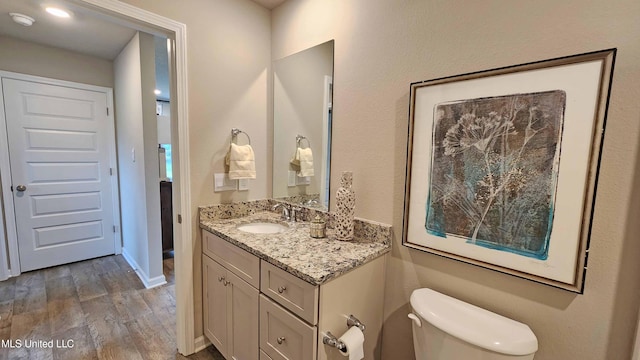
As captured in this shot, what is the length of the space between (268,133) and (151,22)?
3.14ft

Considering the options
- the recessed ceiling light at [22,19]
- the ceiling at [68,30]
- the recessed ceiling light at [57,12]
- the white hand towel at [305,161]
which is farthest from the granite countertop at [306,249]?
the recessed ceiling light at [22,19]

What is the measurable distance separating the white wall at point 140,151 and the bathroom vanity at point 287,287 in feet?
3.88

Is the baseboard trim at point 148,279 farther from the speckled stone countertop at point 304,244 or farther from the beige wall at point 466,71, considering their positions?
the beige wall at point 466,71

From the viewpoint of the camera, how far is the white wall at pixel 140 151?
2.48 metres

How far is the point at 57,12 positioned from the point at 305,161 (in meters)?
2.23

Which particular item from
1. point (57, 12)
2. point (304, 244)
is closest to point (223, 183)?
point (304, 244)

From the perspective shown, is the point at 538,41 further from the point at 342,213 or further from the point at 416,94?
the point at 342,213

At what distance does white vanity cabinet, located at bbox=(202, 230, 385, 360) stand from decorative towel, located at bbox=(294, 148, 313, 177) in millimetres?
696

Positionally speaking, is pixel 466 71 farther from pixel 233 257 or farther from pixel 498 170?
pixel 233 257

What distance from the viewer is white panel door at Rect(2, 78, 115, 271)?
2758mm

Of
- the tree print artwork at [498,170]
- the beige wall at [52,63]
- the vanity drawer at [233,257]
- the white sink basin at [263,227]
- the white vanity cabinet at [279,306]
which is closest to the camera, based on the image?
the tree print artwork at [498,170]

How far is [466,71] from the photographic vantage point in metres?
1.14

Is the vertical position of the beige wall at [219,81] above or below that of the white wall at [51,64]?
below

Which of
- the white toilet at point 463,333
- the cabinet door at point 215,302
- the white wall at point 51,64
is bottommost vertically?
the cabinet door at point 215,302
